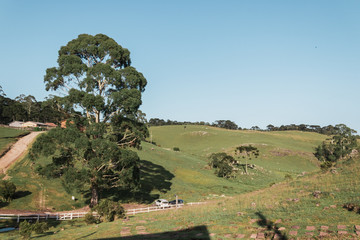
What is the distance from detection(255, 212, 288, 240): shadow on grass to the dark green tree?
59.2 feet

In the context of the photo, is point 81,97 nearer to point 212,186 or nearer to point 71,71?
point 71,71

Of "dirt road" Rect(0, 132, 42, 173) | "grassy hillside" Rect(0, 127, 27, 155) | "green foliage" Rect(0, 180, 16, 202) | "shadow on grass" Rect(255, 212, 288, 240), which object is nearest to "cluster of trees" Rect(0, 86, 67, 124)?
"grassy hillside" Rect(0, 127, 27, 155)

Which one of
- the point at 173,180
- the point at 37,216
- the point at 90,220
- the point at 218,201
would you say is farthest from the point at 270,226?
the point at 173,180

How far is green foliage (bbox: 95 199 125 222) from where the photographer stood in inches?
992

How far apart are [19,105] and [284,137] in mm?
148957

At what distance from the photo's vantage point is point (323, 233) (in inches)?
506

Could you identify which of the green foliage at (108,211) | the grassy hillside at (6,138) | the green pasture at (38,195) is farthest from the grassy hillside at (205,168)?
the grassy hillside at (6,138)

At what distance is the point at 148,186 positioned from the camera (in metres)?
49.8

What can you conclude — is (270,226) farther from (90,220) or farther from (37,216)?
(37,216)

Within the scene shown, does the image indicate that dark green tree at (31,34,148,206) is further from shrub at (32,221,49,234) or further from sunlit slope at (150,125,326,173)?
sunlit slope at (150,125,326,173)

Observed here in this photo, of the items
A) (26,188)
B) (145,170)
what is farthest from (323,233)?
(145,170)

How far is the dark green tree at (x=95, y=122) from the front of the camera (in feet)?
96.8

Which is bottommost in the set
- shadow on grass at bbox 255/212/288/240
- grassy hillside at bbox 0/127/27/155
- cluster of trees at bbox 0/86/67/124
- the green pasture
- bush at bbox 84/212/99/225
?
the green pasture

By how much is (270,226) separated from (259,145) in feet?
358
